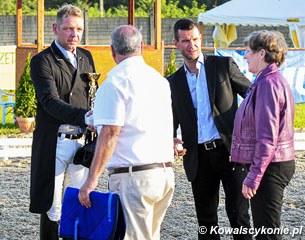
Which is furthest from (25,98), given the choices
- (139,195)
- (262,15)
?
(262,15)

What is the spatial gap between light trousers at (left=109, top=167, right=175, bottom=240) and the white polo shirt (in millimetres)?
75

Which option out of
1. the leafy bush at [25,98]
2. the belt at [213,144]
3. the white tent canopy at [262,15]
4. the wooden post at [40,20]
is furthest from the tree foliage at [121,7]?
the belt at [213,144]

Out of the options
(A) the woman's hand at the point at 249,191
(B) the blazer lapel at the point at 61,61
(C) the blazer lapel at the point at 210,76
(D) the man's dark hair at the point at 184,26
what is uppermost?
(D) the man's dark hair at the point at 184,26

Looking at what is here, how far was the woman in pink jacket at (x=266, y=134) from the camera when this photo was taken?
4586 millimetres

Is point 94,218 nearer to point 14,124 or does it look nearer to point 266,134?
point 266,134

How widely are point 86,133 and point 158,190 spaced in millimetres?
1176

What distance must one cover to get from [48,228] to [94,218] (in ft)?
4.72

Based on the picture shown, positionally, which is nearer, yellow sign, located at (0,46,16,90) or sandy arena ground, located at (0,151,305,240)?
sandy arena ground, located at (0,151,305,240)

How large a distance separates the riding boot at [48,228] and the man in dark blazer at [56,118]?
0.08m

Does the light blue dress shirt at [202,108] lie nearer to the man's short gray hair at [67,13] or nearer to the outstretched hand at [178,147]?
the outstretched hand at [178,147]

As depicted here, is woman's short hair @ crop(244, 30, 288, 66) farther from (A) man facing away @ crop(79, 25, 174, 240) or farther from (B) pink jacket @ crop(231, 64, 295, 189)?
(A) man facing away @ crop(79, 25, 174, 240)

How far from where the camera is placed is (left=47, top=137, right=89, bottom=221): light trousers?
5574 millimetres

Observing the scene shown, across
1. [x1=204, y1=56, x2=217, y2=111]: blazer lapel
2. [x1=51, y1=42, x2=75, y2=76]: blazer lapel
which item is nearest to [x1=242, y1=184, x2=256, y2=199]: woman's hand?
[x1=204, y1=56, x2=217, y2=111]: blazer lapel

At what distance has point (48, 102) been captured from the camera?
5398mm
